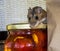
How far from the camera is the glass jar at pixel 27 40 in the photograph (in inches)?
18.8

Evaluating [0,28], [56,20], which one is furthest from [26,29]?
[0,28]

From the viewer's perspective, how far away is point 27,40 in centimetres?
48

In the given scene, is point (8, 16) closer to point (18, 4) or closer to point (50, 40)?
point (18, 4)

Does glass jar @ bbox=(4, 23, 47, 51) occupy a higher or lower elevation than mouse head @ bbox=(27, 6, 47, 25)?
lower

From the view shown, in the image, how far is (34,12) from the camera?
0.54 m

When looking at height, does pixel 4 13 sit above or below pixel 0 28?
above

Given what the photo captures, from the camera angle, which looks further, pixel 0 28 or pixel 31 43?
pixel 0 28

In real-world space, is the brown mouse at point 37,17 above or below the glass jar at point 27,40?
above

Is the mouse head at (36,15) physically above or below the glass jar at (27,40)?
above

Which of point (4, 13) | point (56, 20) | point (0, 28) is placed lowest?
point (0, 28)

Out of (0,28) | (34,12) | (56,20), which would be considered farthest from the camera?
(0,28)

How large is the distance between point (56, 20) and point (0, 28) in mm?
1011

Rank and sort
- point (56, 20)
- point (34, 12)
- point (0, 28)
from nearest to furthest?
point (56, 20), point (34, 12), point (0, 28)

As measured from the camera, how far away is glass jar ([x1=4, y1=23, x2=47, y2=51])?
0.48m
